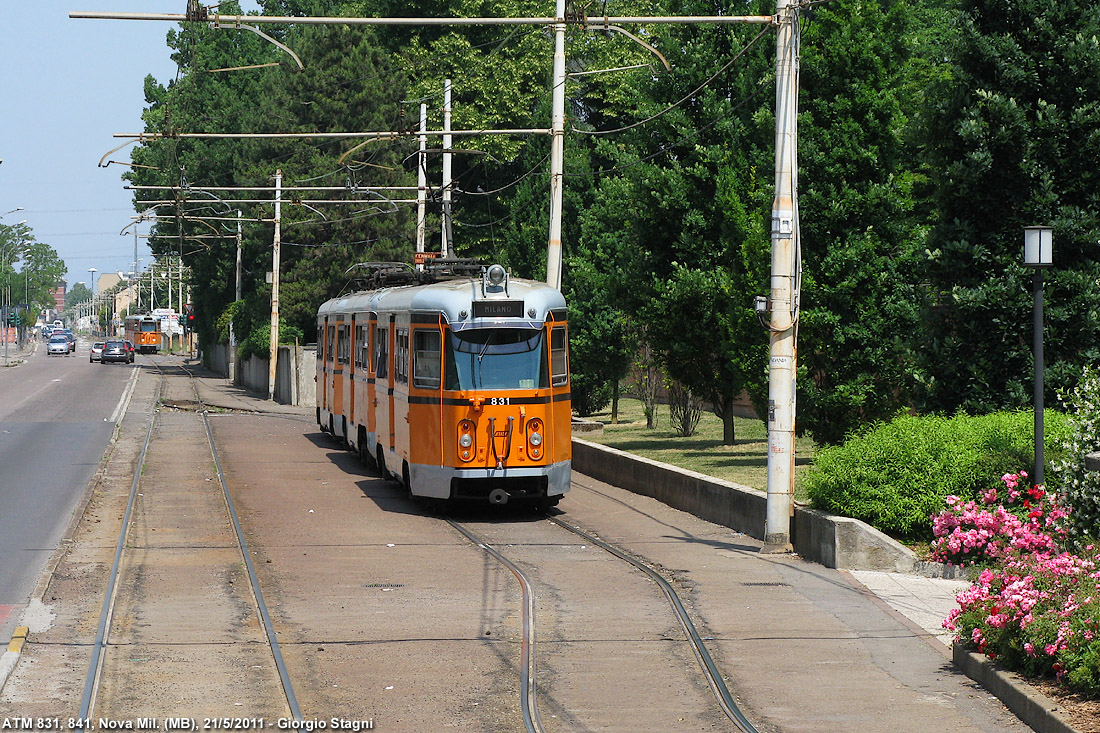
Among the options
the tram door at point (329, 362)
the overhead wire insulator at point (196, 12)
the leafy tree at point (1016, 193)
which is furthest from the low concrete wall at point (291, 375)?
the leafy tree at point (1016, 193)

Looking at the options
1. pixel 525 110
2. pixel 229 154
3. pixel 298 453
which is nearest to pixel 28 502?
pixel 298 453

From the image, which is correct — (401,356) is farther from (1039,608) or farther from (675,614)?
(1039,608)

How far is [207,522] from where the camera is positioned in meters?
17.7

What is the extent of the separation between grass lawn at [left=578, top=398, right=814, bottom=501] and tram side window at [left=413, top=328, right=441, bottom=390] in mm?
4388

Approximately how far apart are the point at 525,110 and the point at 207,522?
3697cm

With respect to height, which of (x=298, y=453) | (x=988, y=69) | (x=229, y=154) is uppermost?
(x=229, y=154)

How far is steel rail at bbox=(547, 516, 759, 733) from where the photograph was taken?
27.7 feet

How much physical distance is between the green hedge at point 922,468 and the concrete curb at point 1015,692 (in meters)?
4.15

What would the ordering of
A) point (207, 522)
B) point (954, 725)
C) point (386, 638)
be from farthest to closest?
point (207, 522)
point (386, 638)
point (954, 725)

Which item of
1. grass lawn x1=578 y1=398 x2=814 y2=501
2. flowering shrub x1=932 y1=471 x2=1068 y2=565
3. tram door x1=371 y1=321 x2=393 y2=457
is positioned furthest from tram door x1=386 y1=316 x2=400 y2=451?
flowering shrub x1=932 y1=471 x2=1068 y2=565

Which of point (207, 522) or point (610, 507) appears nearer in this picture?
point (207, 522)

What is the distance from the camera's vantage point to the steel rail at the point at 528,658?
328 inches

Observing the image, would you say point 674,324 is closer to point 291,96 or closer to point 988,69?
point 988,69

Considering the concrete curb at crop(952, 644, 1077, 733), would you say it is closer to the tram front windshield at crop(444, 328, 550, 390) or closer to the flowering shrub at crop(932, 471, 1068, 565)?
the flowering shrub at crop(932, 471, 1068, 565)
